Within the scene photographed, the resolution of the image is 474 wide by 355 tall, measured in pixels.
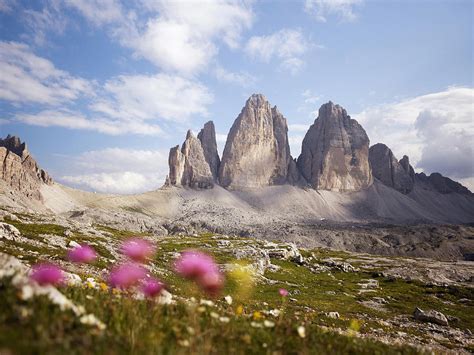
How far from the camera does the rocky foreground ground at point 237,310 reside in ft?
17.9

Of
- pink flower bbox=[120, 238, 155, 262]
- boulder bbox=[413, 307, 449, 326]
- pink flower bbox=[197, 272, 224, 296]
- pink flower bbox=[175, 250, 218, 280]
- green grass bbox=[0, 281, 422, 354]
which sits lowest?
boulder bbox=[413, 307, 449, 326]

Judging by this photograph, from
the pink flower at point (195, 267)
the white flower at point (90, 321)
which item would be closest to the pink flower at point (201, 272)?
the pink flower at point (195, 267)

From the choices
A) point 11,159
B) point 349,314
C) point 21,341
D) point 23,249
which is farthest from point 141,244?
point 11,159

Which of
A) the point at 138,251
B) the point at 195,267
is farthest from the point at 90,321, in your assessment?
the point at 195,267

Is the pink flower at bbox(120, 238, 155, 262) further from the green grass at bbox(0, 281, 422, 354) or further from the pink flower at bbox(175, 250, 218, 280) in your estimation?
the green grass at bbox(0, 281, 422, 354)

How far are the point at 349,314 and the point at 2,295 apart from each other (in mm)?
39823

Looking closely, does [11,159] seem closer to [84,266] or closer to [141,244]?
[84,266]

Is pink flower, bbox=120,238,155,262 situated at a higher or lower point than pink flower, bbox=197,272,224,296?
higher

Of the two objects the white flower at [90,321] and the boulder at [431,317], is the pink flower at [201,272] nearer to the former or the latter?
the white flower at [90,321]

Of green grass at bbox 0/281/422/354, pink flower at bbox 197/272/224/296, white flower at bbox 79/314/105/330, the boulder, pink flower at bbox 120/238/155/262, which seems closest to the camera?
green grass at bbox 0/281/422/354

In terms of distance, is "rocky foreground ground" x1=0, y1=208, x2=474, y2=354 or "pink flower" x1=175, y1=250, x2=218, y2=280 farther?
"pink flower" x1=175, y1=250, x2=218, y2=280

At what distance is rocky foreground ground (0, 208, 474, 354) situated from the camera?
5453 mm

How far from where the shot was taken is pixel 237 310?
27.3 ft

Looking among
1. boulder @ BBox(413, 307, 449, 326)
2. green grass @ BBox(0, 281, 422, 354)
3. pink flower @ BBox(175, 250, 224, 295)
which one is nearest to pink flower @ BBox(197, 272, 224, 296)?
pink flower @ BBox(175, 250, 224, 295)
